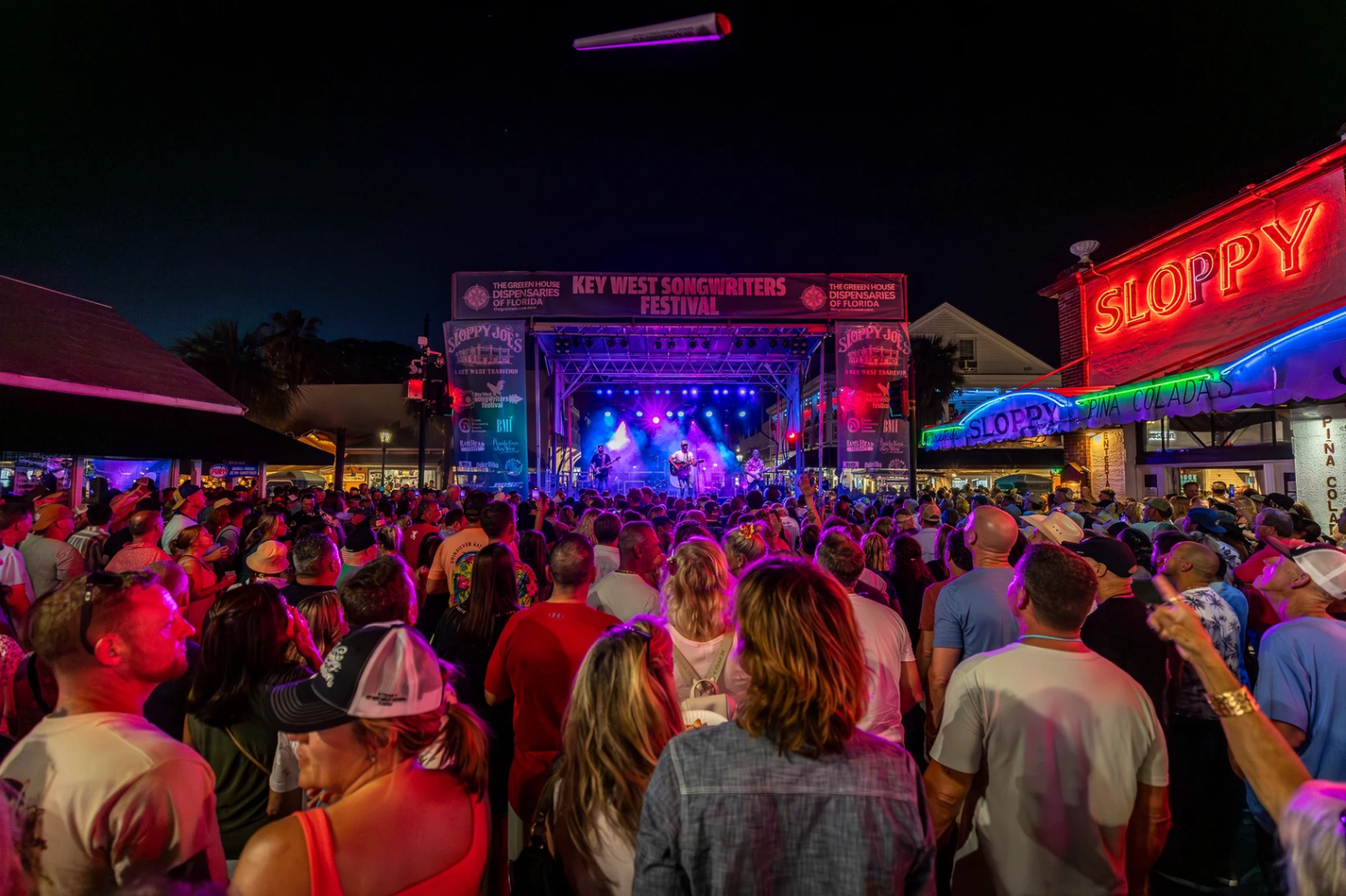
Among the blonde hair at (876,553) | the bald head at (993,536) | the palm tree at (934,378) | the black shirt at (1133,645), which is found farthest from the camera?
the palm tree at (934,378)

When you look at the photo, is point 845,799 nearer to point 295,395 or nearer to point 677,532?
point 677,532

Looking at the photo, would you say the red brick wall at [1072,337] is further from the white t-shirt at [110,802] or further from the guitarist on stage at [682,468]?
the white t-shirt at [110,802]

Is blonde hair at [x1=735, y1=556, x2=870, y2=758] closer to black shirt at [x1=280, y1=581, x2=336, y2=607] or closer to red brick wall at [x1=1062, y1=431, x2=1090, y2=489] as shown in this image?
black shirt at [x1=280, y1=581, x2=336, y2=607]

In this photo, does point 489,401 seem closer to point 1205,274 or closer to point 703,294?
point 703,294

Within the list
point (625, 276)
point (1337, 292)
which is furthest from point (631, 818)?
point (625, 276)

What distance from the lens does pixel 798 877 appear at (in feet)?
4.90

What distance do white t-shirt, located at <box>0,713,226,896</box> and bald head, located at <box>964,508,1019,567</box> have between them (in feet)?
12.0

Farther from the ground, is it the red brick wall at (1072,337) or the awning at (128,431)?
the red brick wall at (1072,337)

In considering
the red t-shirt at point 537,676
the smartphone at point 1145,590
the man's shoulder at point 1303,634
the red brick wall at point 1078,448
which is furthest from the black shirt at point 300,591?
the red brick wall at point 1078,448

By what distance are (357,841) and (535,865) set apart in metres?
0.57

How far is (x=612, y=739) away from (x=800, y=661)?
0.61 metres

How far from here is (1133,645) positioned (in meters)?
3.28

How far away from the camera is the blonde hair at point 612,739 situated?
6.01ft

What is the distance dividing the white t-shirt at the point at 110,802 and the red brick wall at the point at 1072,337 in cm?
1687
